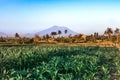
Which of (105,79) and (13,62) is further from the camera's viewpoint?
(13,62)

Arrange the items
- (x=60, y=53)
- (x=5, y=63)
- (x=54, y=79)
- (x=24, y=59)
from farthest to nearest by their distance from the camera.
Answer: (x=60, y=53) → (x=24, y=59) → (x=5, y=63) → (x=54, y=79)

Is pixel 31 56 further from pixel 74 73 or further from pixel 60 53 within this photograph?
pixel 60 53

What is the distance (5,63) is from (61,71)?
4.31 metres

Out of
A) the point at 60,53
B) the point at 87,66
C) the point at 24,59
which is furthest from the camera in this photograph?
the point at 60,53

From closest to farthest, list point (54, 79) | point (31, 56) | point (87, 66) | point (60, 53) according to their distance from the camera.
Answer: point (54, 79) < point (87, 66) < point (31, 56) < point (60, 53)

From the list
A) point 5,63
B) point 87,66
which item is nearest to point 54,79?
point 87,66

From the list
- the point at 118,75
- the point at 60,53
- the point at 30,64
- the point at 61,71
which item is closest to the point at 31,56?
the point at 30,64

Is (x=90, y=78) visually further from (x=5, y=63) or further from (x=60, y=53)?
(x=60, y=53)

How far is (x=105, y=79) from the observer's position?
14.4 metres

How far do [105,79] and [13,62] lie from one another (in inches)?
308

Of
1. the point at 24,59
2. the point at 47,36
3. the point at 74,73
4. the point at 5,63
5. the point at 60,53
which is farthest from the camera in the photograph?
the point at 47,36

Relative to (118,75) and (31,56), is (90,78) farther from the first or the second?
(31,56)

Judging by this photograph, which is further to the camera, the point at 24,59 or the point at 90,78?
the point at 24,59

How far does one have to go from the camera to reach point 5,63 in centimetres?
1950
